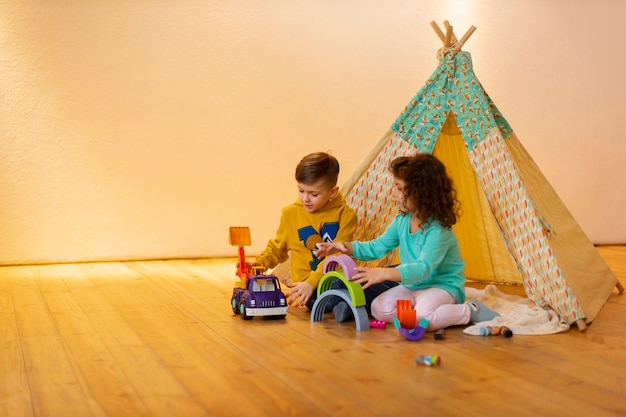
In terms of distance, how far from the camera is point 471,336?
269 cm

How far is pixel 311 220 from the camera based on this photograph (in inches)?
128

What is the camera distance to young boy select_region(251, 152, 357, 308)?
3166 mm

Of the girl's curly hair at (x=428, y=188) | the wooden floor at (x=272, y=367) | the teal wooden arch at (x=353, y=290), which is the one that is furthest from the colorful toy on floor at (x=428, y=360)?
the girl's curly hair at (x=428, y=188)

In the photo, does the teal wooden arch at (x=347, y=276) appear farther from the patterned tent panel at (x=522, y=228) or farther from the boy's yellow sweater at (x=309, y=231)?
the patterned tent panel at (x=522, y=228)

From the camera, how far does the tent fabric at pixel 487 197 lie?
117 inches

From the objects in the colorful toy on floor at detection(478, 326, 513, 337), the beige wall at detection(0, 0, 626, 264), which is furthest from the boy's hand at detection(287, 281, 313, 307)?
the beige wall at detection(0, 0, 626, 264)

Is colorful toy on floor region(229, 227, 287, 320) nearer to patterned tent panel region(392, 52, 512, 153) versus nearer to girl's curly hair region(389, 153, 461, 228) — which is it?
girl's curly hair region(389, 153, 461, 228)

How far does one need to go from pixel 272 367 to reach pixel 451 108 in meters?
1.63

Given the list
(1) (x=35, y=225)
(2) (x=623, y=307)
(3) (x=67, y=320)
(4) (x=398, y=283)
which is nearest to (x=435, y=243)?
(4) (x=398, y=283)

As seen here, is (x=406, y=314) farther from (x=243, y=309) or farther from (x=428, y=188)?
(x=243, y=309)

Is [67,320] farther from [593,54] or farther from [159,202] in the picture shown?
[593,54]

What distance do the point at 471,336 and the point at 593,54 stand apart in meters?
3.84

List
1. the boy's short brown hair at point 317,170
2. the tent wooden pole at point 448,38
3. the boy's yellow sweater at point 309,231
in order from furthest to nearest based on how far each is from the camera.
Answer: the tent wooden pole at point 448,38 → the boy's yellow sweater at point 309,231 → the boy's short brown hair at point 317,170

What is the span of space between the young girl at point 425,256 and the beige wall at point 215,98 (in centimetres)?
214
